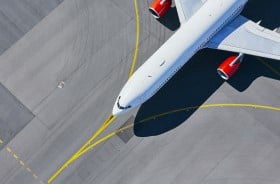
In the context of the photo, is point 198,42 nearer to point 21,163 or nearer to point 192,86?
point 192,86

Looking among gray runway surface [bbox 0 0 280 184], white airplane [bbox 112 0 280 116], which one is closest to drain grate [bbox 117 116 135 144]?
gray runway surface [bbox 0 0 280 184]

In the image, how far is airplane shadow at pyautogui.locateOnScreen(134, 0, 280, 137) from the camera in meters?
37.1

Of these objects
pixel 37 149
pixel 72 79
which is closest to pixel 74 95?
pixel 72 79

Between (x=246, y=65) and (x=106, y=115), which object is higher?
(x=106, y=115)

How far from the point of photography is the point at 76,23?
41250mm

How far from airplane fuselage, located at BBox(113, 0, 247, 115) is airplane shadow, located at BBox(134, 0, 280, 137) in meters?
2.40

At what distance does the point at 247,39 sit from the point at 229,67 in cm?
289

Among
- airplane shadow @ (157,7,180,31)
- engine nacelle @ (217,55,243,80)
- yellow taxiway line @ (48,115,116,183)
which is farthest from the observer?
airplane shadow @ (157,7,180,31)

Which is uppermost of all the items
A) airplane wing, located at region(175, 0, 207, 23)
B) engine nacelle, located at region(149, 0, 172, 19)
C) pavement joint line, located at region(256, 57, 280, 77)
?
engine nacelle, located at region(149, 0, 172, 19)

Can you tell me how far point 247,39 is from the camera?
1459 inches

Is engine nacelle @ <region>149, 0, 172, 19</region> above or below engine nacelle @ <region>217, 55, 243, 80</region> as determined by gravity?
above

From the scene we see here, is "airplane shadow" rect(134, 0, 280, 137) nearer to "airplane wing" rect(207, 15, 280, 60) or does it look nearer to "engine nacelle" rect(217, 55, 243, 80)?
"engine nacelle" rect(217, 55, 243, 80)

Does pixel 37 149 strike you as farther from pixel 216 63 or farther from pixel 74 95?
pixel 216 63

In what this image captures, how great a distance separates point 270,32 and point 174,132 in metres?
11.5
